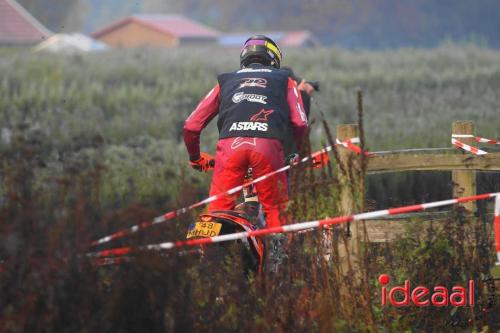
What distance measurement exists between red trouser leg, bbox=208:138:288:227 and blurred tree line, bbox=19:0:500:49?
79089 mm

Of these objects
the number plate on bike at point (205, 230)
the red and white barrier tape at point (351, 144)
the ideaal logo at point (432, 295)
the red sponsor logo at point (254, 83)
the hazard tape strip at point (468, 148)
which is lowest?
the ideaal logo at point (432, 295)

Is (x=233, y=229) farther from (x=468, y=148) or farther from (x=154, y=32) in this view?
(x=154, y=32)

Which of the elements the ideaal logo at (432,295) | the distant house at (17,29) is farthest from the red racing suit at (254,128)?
the distant house at (17,29)

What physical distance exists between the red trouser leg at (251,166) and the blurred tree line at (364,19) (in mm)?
79089

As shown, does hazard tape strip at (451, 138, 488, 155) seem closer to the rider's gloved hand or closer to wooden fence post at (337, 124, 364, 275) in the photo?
wooden fence post at (337, 124, 364, 275)

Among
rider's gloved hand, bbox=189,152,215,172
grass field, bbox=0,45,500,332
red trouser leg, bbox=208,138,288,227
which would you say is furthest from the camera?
rider's gloved hand, bbox=189,152,215,172

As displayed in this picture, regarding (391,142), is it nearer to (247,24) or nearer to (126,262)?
(126,262)

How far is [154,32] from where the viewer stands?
89438 millimetres

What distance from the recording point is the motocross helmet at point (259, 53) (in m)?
Result: 8.51

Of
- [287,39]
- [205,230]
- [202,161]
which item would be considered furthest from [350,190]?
[287,39]

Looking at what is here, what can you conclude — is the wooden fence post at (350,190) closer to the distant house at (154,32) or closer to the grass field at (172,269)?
the grass field at (172,269)

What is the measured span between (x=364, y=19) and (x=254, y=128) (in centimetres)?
8683

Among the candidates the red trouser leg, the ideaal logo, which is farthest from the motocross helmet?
the ideaal logo

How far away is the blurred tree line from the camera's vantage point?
86812mm
